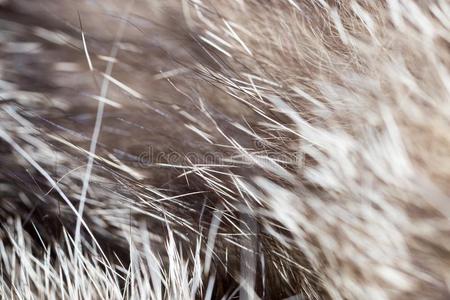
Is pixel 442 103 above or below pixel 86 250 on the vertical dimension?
above

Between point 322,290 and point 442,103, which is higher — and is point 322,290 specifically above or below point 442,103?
below

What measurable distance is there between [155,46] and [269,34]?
0.40 ft

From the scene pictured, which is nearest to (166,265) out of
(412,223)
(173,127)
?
(173,127)

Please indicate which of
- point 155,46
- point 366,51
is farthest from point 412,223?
point 155,46

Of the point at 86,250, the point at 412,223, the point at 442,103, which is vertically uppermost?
the point at 442,103

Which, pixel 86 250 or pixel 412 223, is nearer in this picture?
pixel 412 223

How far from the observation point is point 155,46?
672 millimetres

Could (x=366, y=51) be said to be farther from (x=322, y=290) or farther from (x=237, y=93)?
(x=322, y=290)

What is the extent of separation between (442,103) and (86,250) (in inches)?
16.4

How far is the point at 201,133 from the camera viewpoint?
2.18 ft

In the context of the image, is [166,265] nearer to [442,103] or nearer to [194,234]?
[194,234]

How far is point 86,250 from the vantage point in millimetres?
719

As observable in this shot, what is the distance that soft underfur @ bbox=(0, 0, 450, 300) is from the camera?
2.06 ft

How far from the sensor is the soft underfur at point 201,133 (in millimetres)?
627
